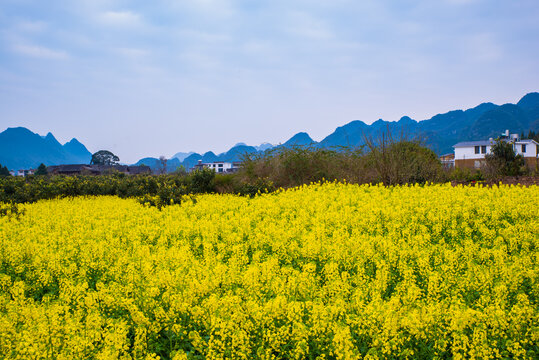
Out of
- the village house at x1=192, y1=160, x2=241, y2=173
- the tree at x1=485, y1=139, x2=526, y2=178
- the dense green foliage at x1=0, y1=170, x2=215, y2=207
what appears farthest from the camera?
the tree at x1=485, y1=139, x2=526, y2=178

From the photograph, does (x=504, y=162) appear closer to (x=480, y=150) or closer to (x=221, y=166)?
(x=480, y=150)

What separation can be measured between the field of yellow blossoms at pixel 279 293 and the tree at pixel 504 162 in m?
13.0

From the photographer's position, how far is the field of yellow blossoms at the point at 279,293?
3312mm

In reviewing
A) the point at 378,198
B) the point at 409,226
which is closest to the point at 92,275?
the point at 409,226

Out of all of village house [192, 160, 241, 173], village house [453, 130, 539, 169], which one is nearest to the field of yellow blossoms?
village house [192, 160, 241, 173]

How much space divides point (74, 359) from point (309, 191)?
408 inches

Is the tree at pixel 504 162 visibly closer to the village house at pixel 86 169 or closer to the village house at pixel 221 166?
the village house at pixel 221 166

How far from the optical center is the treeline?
619 inches

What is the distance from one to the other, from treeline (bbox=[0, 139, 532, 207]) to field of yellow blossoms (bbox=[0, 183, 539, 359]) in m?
7.77

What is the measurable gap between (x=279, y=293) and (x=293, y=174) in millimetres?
13535

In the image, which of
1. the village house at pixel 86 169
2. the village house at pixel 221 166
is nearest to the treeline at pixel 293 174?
the village house at pixel 221 166

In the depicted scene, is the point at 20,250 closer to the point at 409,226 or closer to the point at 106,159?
the point at 409,226

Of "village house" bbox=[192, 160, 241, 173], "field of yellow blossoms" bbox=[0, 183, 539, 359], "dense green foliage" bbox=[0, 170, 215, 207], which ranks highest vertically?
"village house" bbox=[192, 160, 241, 173]

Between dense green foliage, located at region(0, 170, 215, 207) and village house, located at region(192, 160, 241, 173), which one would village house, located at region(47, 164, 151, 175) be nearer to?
village house, located at region(192, 160, 241, 173)
